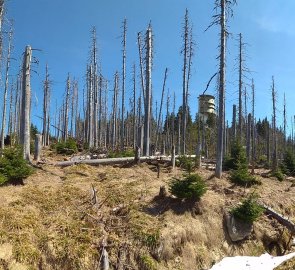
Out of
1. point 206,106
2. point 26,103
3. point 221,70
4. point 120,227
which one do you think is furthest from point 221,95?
point 206,106

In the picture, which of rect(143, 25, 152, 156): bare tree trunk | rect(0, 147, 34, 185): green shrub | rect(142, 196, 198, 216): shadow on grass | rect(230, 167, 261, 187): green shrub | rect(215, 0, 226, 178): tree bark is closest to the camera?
rect(142, 196, 198, 216): shadow on grass

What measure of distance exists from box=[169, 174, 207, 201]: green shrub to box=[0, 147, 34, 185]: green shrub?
5.41 meters

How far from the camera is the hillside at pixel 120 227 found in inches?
377

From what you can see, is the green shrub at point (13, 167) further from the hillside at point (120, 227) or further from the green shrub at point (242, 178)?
→ the green shrub at point (242, 178)

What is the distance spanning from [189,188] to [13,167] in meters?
6.28

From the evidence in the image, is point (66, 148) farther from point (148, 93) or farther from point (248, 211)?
point (248, 211)

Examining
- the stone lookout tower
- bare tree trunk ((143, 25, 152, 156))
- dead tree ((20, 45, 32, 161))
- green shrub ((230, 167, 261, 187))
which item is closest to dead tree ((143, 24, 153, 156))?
bare tree trunk ((143, 25, 152, 156))

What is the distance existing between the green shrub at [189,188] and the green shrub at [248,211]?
1.28m

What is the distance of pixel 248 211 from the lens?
39.3 feet

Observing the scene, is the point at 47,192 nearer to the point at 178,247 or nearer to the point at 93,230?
the point at 93,230

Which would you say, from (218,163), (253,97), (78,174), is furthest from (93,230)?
(253,97)

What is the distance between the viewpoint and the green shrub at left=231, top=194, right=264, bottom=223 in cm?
1198

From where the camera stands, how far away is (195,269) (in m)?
10.4

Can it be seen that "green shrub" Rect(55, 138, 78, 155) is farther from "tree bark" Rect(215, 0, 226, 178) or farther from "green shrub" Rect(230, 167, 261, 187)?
"green shrub" Rect(230, 167, 261, 187)
